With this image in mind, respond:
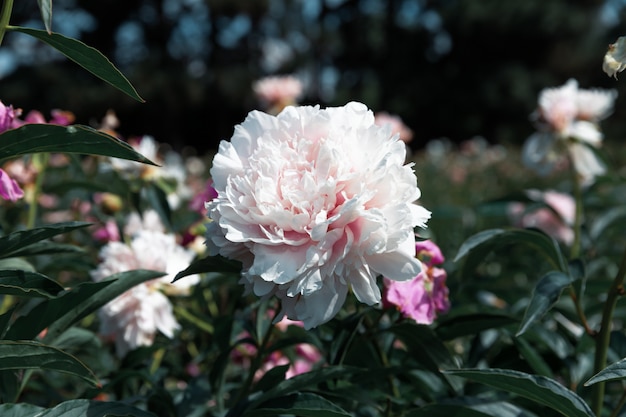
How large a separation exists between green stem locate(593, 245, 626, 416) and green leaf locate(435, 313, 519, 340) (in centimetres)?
10

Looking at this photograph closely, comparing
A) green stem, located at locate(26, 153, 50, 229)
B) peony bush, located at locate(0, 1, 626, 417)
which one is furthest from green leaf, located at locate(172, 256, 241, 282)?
green stem, located at locate(26, 153, 50, 229)

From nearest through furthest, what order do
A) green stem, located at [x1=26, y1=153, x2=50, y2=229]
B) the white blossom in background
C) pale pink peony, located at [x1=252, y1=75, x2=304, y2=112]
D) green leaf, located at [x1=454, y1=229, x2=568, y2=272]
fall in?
green leaf, located at [x1=454, y1=229, x2=568, y2=272] < green stem, located at [x1=26, y1=153, x2=50, y2=229] < the white blossom in background < pale pink peony, located at [x1=252, y1=75, x2=304, y2=112]

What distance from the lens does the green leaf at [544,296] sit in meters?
0.70

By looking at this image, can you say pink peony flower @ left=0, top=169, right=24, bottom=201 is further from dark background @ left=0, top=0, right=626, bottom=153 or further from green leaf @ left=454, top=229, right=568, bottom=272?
dark background @ left=0, top=0, right=626, bottom=153

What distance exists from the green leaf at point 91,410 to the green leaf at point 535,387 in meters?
0.28

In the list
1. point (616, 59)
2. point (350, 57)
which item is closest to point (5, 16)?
point (616, 59)

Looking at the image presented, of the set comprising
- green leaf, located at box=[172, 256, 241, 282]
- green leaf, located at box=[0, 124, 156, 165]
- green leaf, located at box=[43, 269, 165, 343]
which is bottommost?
green leaf, located at box=[172, 256, 241, 282]

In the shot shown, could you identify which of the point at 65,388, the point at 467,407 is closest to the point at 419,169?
the point at 65,388

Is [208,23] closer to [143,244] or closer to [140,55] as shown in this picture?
[140,55]

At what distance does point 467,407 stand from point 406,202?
0.20 metres

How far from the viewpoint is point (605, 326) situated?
696 millimetres

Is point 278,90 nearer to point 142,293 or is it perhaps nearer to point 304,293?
point 142,293

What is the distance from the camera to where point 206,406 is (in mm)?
858

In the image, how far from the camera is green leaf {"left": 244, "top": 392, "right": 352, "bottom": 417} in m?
0.62
